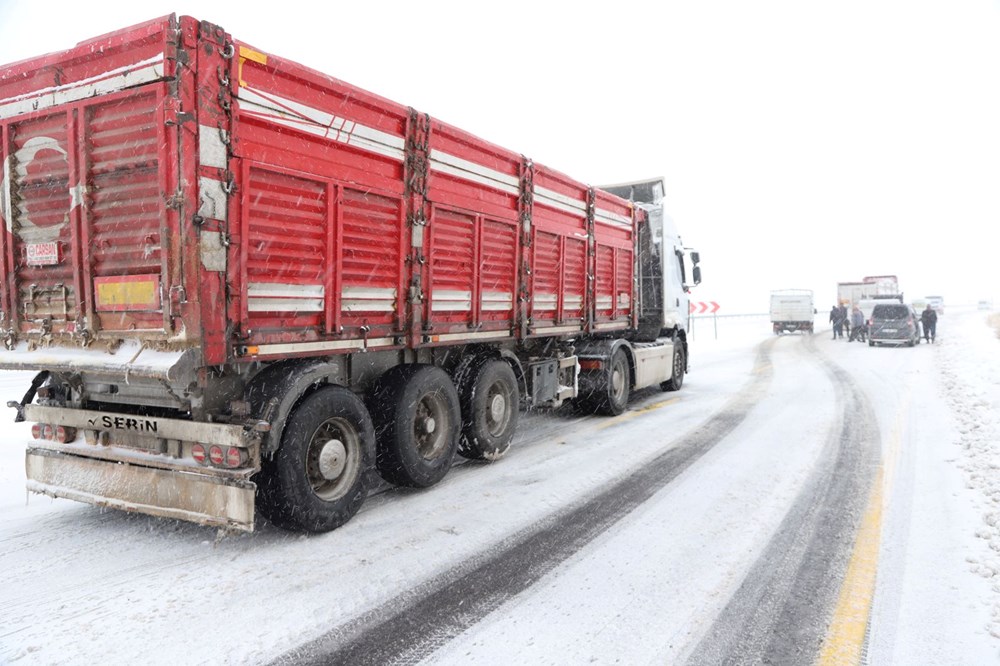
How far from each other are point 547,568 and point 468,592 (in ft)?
1.98

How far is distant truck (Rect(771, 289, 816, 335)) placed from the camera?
3494cm

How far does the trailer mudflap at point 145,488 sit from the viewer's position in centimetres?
405

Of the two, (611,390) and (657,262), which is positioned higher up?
(657,262)

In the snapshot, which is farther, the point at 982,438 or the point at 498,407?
the point at 982,438

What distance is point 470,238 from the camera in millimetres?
6469

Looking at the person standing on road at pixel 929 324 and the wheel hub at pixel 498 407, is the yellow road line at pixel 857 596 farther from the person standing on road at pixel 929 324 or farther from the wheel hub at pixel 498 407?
the person standing on road at pixel 929 324

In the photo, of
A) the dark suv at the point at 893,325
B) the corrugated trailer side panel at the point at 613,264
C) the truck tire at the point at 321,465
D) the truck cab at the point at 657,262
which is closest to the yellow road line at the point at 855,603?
the truck tire at the point at 321,465

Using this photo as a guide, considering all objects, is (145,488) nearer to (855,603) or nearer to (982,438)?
(855,603)

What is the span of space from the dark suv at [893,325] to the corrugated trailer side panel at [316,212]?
25.3 meters

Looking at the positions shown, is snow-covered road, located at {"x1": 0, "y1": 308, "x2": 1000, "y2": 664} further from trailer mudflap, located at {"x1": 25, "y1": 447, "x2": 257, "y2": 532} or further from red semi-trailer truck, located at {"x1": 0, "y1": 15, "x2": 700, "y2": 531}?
red semi-trailer truck, located at {"x1": 0, "y1": 15, "x2": 700, "y2": 531}

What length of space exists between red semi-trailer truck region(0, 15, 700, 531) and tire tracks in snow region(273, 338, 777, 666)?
1255 mm

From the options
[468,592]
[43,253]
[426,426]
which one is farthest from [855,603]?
[43,253]

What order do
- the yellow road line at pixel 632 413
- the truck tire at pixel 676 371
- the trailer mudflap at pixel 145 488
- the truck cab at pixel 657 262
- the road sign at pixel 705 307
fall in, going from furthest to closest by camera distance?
the road sign at pixel 705 307 < the truck tire at pixel 676 371 < the truck cab at pixel 657 262 < the yellow road line at pixel 632 413 < the trailer mudflap at pixel 145 488

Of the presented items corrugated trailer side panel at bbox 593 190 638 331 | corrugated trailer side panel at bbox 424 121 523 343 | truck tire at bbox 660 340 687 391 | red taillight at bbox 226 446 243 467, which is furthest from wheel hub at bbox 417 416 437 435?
truck tire at bbox 660 340 687 391
